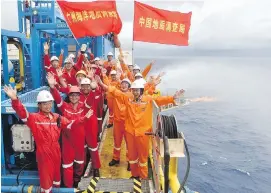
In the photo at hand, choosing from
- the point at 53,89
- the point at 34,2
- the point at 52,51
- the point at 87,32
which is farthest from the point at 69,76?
the point at 34,2

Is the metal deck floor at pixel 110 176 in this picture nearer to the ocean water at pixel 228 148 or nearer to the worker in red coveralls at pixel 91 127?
the worker in red coveralls at pixel 91 127

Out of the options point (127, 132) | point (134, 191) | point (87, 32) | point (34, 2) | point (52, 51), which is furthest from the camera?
point (34, 2)

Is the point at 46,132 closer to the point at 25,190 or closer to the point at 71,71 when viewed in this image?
the point at 25,190

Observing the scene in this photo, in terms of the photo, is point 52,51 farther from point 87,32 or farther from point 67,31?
point 87,32

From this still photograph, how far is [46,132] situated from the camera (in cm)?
402

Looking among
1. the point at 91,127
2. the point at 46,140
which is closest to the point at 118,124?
the point at 91,127

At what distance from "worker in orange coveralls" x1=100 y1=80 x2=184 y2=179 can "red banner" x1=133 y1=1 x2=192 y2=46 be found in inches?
80.4

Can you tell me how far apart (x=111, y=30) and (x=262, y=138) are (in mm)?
23815

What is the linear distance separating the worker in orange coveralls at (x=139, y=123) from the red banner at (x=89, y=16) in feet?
6.92

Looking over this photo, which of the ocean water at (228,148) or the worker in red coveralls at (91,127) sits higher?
the worker in red coveralls at (91,127)

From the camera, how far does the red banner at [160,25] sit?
257 inches

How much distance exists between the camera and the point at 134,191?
397 cm

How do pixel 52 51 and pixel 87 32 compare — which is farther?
pixel 52 51

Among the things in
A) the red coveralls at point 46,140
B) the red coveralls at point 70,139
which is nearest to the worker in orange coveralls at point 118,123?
the red coveralls at point 70,139
